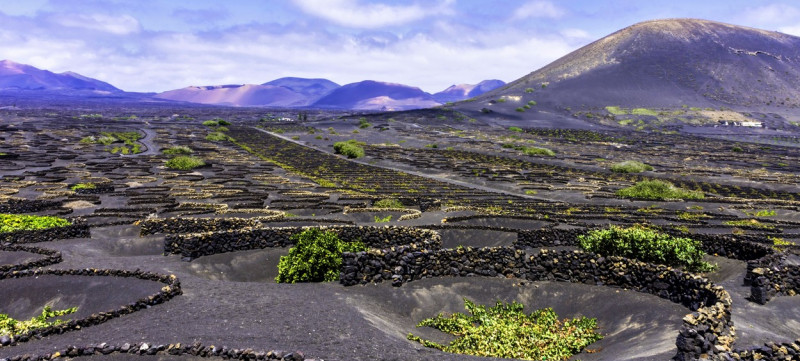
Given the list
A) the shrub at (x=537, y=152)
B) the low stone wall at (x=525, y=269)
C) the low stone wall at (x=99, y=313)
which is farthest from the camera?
the shrub at (x=537, y=152)

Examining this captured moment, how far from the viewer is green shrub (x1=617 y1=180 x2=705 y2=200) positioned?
57.0 meters

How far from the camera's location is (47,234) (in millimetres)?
29281

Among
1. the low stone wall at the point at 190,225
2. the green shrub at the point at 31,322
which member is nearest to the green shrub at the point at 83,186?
the low stone wall at the point at 190,225

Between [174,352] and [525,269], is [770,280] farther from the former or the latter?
[174,352]

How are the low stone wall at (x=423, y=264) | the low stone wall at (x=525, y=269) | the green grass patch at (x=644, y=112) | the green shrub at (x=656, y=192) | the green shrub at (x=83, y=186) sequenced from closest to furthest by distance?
1. the low stone wall at (x=525, y=269)
2. the low stone wall at (x=423, y=264)
3. the green shrub at (x=83, y=186)
4. the green shrub at (x=656, y=192)
5. the green grass patch at (x=644, y=112)

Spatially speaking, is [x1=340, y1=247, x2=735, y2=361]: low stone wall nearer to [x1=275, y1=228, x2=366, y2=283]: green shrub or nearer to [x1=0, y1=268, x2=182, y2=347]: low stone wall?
[x1=275, y1=228, x2=366, y2=283]: green shrub

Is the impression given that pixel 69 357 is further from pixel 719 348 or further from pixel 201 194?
pixel 201 194

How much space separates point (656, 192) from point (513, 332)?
163 ft

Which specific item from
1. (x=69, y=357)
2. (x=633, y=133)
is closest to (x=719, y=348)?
(x=69, y=357)

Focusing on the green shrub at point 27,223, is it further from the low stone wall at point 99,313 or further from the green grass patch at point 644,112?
the green grass patch at point 644,112

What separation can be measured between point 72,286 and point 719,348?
22665mm

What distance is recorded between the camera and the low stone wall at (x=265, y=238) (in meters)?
25.5

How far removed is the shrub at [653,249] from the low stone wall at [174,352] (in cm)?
1771

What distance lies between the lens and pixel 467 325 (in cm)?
1716
